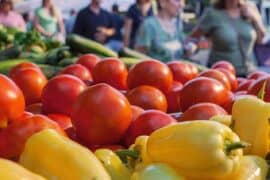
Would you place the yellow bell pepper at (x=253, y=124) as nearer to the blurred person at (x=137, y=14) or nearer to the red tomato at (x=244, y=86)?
the red tomato at (x=244, y=86)

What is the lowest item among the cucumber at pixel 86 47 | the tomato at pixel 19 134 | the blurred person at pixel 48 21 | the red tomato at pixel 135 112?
the blurred person at pixel 48 21

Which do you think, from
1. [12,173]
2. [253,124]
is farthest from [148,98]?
[12,173]

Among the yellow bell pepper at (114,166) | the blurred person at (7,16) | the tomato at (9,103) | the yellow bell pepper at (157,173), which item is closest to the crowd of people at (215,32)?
the blurred person at (7,16)

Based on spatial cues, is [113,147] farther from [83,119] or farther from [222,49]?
[222,49]

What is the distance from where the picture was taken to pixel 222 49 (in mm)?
4543

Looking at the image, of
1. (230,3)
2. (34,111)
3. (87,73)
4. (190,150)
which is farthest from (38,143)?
(230,3)

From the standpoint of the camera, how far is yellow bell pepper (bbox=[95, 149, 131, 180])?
1.20m

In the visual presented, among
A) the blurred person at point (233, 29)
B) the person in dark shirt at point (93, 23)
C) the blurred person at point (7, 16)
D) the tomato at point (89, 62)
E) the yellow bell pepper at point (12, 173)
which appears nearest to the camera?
the yellow bell pepper at point (12, 173)

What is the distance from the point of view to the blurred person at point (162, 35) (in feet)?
15.2

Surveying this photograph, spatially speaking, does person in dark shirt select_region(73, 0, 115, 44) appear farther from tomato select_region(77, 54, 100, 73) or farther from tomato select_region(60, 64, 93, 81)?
tomato select_region(60, 64, 93, 81)

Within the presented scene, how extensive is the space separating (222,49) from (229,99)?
265cm

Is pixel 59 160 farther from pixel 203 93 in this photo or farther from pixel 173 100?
pixel 173 100

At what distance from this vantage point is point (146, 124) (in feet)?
5.18

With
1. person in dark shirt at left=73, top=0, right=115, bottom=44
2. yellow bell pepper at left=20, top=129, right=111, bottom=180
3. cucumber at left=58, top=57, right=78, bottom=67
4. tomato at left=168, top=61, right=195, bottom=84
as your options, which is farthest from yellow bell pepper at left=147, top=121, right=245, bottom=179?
person in dark shirt at left=73, top=0, right=115, bottom=44
